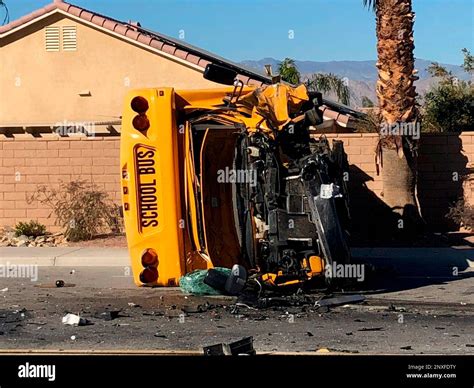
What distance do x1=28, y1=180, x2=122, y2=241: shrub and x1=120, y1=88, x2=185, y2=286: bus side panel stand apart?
6339 mm

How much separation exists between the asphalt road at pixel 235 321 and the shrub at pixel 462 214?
4063mm

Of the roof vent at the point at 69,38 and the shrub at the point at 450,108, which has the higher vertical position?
the roof vent at the point at 69,38

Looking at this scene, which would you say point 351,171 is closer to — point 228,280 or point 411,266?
point 411,266

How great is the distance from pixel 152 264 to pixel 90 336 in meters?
2.01

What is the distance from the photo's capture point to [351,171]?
16.7 meters

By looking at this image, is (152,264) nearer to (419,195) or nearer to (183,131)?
(183,131)

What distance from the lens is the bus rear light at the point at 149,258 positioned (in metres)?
10.2

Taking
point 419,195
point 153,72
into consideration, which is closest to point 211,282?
point 419,195

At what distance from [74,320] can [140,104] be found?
9.10ft

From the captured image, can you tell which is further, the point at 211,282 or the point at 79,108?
the point at 79,108

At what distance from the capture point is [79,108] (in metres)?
24.3

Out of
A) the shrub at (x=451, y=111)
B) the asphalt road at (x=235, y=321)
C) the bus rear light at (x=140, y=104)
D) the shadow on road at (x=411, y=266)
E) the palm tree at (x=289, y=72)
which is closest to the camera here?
the asphalt road at (x=235, y=321)

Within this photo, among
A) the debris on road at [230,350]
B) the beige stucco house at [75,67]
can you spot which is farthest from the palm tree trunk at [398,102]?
the debris on road at [230,350]

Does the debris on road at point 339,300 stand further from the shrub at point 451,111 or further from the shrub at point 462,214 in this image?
the shrub at point 451,111
